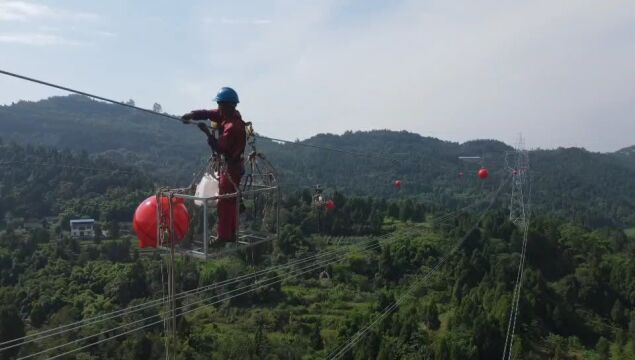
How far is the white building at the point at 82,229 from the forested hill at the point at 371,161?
2222cm

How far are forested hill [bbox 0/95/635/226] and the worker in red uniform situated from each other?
2522 inches

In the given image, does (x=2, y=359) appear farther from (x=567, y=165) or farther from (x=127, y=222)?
(x=567, y=165)

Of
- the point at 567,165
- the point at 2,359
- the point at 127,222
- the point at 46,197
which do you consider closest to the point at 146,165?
the point at 46,197

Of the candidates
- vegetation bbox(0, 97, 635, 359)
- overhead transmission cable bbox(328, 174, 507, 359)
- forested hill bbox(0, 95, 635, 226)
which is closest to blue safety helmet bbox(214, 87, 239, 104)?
vegetation bbox(0, 97, 635, 359)

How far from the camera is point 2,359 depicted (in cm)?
2355

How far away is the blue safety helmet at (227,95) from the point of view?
529 cm

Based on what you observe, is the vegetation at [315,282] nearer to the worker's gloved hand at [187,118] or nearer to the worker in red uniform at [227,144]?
the worker in red uniform at [227,144]

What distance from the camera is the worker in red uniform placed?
506 centimetres

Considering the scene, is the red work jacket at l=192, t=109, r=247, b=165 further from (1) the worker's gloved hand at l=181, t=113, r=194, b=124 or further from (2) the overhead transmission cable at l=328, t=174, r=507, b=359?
(2) the overhead transmission cable at l=328, t=174, r=507, b=359

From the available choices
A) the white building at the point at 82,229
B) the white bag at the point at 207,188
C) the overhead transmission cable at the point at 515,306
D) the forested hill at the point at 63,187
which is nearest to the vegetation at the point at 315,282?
the forested hill at the point at 63,187

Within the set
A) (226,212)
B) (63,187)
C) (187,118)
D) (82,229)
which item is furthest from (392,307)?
(63,187)

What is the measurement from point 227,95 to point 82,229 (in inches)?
1761

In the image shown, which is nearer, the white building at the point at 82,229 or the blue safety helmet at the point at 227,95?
the blue safety helmet at the point at 227,95

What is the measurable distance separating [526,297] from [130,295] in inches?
837
